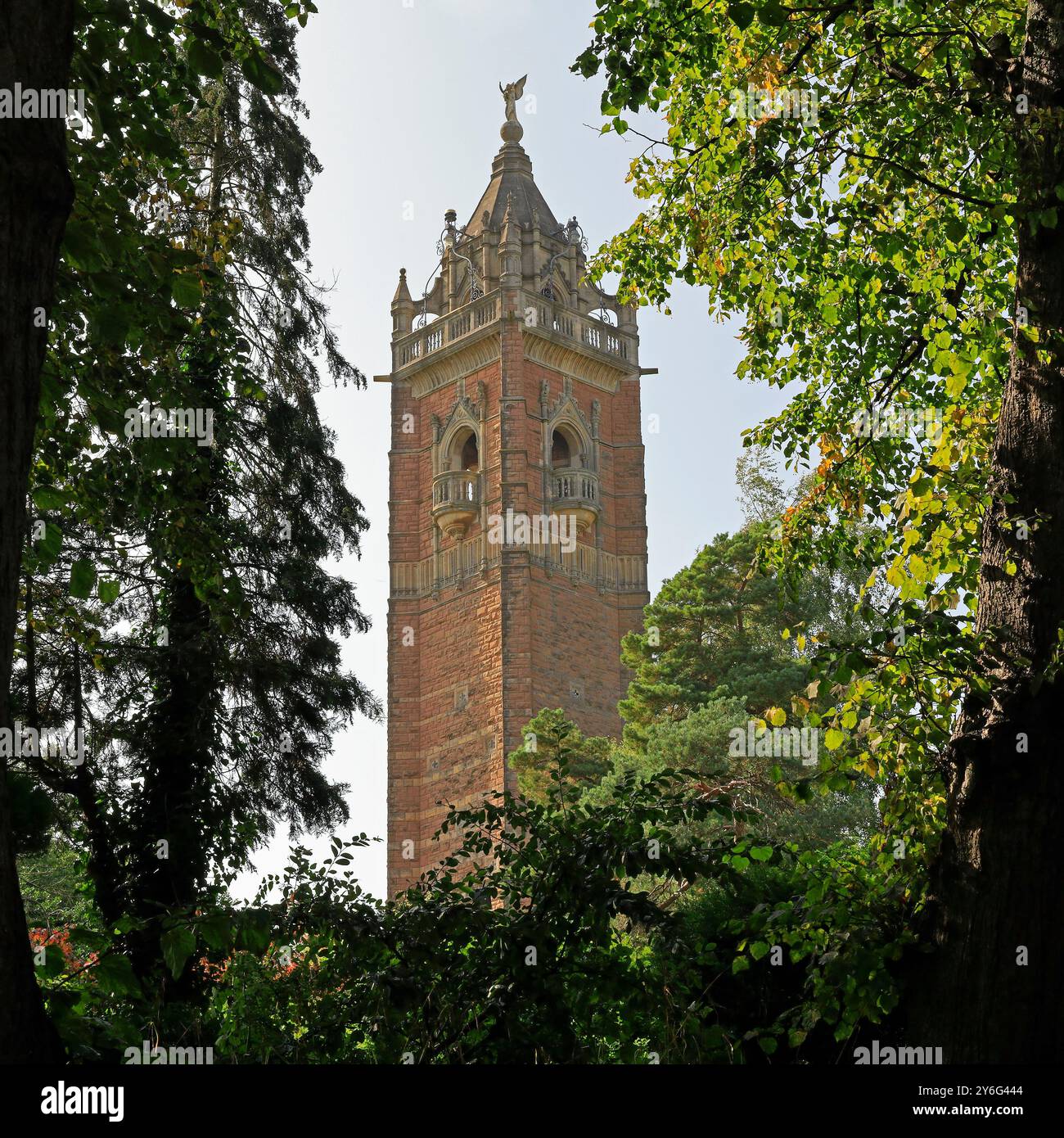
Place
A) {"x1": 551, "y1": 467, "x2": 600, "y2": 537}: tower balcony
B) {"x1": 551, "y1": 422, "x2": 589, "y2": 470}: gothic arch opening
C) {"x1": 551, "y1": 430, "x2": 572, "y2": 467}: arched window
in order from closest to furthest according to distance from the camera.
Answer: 1. {"x1": 551, "y1": 467, "x2": 600, "y2": 537}: tower balcony
2. {"x1": 551, "y1": 422, "x2": 589, "y2": 470}: gothic arch opening
3. {"x1": 551, "y1": 430, "x2": 572, "y2": 467}: arched window

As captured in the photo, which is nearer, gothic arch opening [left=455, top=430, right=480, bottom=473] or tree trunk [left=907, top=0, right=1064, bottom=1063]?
tree trunk [left=907, top=0, right=1064, bottom=1063]

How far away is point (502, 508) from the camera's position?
4059 cm

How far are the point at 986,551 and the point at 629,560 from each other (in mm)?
37055

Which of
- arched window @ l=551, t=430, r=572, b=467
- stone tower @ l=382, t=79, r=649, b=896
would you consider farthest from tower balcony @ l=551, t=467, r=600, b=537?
arched window @ l=551, t=430, r=572, b=467

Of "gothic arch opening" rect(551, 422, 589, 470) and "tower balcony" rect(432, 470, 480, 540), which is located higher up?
"gothic arch opening" rect(551, 422, 589, 470)

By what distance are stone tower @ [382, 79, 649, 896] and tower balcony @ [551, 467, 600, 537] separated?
0.06m

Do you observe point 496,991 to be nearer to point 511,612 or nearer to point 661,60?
point 661,60

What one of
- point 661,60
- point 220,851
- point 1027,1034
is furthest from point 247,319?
point 1027,1034

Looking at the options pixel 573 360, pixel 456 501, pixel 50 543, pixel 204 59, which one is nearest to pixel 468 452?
A: pixel 456 501

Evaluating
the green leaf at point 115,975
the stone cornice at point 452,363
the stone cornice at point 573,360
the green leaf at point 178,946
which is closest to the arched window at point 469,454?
the stone cornice at point 452,363

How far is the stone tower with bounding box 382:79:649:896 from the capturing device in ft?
131

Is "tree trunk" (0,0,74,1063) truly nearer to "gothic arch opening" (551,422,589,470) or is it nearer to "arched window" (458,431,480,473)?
"gothic arch opening" (551,422,589,470)

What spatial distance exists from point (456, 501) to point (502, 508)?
5.44 ft

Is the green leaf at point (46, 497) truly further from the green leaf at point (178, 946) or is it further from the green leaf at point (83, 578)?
the green leaf at point (178, 946)
